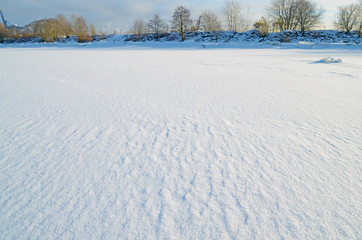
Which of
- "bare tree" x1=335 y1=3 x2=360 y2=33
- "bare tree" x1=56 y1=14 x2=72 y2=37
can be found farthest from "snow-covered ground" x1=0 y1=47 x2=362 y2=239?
"bare tree" x1=56 y1=14 x2=72 y2=37

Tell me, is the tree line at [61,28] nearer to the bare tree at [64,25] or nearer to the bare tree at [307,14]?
the bare tree at [64,25]

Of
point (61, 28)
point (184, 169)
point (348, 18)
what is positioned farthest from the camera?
point (61, 28)

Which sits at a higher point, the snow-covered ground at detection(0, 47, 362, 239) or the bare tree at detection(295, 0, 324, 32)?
the bare tree at detection(295, 0, 324, 32)

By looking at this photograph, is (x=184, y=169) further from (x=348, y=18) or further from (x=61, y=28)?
(x=61, y=28)

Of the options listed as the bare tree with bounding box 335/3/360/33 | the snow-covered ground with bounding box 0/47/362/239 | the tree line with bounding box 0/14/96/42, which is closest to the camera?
the snow-covered ground with bounding box 0/47/362/239

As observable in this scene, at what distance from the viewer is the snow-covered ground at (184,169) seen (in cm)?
114

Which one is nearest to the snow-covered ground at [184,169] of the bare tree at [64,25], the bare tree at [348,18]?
the bare tree at [348,18]

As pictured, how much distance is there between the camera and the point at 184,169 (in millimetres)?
1602

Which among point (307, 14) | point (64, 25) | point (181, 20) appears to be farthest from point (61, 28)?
point (307, 14)

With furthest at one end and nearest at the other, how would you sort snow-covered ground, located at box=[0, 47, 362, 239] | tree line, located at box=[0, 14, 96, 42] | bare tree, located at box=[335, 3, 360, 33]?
tree line, located at box=[0, 14, 96, 42]
bare tree, located at box=[335, 3, 360, 33]
snow-covered ground, located at box=[0, 47, 362, 239]

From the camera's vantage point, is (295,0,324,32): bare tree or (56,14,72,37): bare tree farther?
(56,14,72,37): bare tree

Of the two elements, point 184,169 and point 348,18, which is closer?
point 184,169

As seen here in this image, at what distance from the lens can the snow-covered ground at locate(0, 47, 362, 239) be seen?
114 cm

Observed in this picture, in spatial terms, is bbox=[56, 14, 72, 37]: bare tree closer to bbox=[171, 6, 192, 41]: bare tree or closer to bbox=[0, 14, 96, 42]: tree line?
bbox=[0, 14, 96, 42]: tree line
